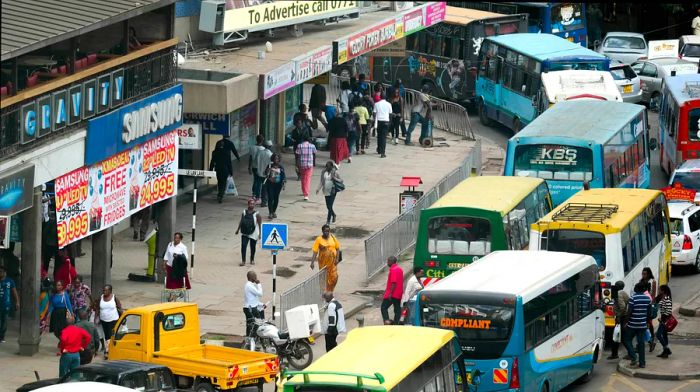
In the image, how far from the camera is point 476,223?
104 feet

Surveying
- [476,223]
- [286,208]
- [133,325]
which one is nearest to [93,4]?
[133,325]

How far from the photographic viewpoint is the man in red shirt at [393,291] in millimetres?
30047

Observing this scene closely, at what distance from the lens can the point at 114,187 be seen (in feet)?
102

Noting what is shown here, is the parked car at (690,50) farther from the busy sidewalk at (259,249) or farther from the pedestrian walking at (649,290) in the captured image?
the pedestrian walking at (649,290)

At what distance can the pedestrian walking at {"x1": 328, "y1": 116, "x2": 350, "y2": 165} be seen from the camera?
4425cm

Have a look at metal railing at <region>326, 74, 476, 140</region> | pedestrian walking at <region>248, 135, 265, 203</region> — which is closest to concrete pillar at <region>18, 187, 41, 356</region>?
pedestrian walking at <region>248, 135, 265, 203</region>

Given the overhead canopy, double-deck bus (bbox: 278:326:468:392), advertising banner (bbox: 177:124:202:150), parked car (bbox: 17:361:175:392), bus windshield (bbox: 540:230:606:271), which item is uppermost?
the overhead canopy

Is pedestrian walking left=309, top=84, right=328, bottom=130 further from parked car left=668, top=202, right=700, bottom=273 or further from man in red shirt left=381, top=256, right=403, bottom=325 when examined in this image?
man in red shirt left=381, top=256, right=403, bottom=325

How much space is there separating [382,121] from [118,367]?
24.2 meters

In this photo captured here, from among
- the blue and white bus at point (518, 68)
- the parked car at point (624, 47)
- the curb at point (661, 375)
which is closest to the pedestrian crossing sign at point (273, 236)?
the curb at point (661, 375)

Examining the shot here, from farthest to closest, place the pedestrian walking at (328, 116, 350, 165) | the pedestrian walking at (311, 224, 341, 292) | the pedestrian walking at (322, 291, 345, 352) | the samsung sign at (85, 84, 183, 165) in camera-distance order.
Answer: the pedestrian walking at (328, 116, 350, 165) < the pedestrian walking at (311, 224, 341, 292) < the samsung sign at (85, 84, 183, 165) < the pedestrian walking at (322, 291, 345, 352)

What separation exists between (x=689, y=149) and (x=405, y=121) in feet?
44.4

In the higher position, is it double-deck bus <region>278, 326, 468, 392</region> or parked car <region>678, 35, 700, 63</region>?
double-deck bus <region>278, 326, 468, 392</region>

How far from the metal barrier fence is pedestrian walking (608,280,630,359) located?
19.1 feet
